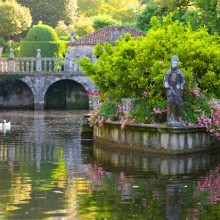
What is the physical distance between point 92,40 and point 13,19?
62.2 feet

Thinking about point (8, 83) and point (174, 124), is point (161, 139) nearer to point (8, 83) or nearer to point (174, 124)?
point (174, 124)

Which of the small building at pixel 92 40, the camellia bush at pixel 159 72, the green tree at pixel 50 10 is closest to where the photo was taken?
the camellia bush at pixel 159 72

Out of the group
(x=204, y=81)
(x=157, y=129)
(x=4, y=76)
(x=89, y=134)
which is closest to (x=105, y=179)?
(x=157, y=129)

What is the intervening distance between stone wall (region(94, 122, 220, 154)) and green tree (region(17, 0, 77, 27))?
173 ft

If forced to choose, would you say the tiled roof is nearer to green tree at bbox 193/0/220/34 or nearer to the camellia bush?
green tree at bbox 193/0/220/34

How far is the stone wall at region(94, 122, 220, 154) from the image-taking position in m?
21.5

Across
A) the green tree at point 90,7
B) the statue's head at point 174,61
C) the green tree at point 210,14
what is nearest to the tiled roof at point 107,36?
the green tree at point 210,14

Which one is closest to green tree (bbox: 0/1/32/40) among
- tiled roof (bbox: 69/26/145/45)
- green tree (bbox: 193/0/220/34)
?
tiled roof (bbox: 69/26/145/45)

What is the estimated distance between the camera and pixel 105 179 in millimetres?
16859

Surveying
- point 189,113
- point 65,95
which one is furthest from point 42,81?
point 189,113

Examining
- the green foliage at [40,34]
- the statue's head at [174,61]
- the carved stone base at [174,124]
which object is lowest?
the carved stone base at [174,124]

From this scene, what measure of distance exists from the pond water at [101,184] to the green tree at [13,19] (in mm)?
43730

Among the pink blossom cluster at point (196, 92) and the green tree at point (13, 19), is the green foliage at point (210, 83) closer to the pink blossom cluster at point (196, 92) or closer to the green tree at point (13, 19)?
the pink blossom cluster at point (196, 92)

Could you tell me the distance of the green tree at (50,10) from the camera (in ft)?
247
